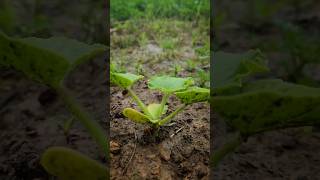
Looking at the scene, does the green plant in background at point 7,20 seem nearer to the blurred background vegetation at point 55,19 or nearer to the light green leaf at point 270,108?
the blurred background vegetation at point 55,19

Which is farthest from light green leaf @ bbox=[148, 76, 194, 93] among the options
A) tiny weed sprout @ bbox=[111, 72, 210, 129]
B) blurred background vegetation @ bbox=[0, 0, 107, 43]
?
blurred background vegetation @ bbox=[0, 0, 107, 43]

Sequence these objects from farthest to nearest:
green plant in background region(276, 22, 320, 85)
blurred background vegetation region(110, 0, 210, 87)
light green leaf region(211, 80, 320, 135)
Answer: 1. green plant in background region(276, 22, 320, 85)
2. blurred background vegetation region(110, 0, 210, 87)
3. light green leaf region(211, 80, 320, 135)

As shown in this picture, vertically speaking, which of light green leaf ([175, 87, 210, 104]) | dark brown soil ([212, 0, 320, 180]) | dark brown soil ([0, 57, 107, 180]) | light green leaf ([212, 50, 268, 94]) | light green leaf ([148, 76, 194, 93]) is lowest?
dark brown soil ([212, 0, 320, 180])

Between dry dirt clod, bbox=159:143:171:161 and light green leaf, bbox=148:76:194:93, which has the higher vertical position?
light green leaf, bbox=148:76:194:93

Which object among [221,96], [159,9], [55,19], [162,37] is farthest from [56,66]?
[55,19]

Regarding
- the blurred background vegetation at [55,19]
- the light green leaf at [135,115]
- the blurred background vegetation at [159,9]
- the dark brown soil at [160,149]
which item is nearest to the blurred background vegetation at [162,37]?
the blurred background vegetation at [159,9]

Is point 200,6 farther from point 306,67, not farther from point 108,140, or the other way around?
point 108,140

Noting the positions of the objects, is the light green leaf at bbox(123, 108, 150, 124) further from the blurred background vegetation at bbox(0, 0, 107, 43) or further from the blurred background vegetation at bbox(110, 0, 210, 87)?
the blurred background vegetation at bbox(0, 0, 107, 43)
